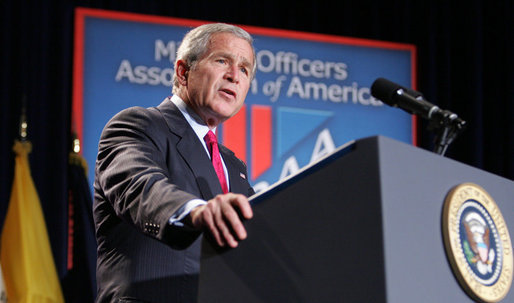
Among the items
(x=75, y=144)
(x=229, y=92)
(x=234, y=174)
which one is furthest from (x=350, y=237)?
(x=75, y=144)

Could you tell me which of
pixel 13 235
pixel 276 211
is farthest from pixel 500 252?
pixel 13 235

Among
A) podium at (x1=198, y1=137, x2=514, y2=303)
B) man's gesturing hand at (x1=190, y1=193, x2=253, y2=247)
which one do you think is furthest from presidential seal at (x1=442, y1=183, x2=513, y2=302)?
Result: man's gesturing hand at (x1=190, y1=193, x2=253, y2=247)

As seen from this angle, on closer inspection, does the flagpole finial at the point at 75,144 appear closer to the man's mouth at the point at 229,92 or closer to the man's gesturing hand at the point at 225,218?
the man's mouth at the point at 229,92

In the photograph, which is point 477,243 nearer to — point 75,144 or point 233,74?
point 233,74

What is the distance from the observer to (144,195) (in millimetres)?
1318

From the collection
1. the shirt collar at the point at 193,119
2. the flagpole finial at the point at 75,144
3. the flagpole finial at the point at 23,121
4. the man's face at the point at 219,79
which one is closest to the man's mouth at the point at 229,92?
the man's face at the point at 219,79

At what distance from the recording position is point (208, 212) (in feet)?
3.79

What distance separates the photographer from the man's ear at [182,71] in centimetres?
207

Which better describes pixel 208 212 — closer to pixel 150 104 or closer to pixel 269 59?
pixel 150 104

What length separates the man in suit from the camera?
1250mm

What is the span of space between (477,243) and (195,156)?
76 cm

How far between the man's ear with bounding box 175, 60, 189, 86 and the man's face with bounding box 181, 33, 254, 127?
0.06 m

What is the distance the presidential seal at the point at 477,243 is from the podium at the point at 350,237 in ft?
0.05

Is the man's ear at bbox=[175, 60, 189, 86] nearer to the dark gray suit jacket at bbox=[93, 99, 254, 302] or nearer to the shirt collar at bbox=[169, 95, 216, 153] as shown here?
the shirt collar at bbox=[169, 95, 216, 153]
